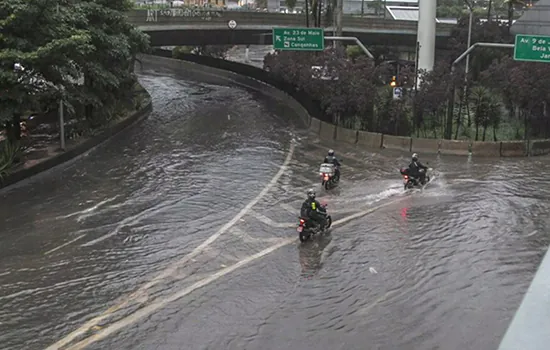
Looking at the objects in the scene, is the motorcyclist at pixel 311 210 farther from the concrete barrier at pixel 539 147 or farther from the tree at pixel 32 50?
the concrete barrier at pixel 539 147

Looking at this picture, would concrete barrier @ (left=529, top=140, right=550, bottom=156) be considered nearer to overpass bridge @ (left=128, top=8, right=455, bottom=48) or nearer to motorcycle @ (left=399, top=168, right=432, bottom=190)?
motorcycle @ (left=399, top=168, right=432, bottom=190)

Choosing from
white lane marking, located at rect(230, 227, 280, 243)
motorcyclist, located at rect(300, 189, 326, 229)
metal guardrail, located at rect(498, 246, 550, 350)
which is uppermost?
metal guardrail, located at rect(498, 246, 550, 350)

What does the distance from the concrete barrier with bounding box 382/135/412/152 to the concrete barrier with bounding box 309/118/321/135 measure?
4839mm

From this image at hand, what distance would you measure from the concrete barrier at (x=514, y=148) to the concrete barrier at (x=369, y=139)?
208 inches

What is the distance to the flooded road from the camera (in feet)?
35.1

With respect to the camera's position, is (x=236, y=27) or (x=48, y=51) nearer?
(x=48, y=51)

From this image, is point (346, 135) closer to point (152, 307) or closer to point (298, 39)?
point (298, 39)

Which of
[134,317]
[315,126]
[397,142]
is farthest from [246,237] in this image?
[315,126]

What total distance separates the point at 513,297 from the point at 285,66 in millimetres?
29859

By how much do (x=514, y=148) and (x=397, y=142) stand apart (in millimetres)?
4955

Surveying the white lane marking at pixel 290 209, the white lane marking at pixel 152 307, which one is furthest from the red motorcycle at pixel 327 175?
the white lane marking at pixel 152 307

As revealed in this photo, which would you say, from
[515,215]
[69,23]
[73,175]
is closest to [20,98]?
[73,175]

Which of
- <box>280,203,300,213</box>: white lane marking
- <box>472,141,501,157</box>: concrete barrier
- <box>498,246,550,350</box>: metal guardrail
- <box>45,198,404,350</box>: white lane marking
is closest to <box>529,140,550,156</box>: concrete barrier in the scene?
<box>472,141,501,157</box>: concrete barrier

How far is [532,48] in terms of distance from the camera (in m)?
29.5
